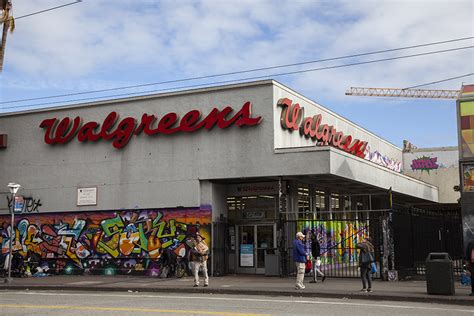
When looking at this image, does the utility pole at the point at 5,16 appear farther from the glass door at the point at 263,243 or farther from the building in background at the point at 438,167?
the building in background at the point at 438,167

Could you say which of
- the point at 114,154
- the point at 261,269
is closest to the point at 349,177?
the point at 261,269

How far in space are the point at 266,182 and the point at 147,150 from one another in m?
5.44

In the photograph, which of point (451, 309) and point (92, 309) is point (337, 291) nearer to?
point (451, 309)

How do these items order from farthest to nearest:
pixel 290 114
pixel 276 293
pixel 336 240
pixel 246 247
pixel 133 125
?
pixel 336 240 < pixel 133 125 < pixel 246 247 < pixel 290 114 < pixel 276 293

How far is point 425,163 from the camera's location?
41625 mm

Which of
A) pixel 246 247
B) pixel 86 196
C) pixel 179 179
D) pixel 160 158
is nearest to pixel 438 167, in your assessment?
pixel 246 247

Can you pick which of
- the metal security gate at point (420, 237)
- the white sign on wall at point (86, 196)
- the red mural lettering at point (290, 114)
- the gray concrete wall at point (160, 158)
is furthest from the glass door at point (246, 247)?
the white sign on wall at point (86, 196)

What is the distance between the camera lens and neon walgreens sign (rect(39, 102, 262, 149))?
945 inches

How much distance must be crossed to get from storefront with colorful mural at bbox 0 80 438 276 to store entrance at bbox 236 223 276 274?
0.15ft

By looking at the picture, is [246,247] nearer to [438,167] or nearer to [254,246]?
[254,246]

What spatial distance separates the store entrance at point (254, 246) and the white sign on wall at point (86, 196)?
6.78m

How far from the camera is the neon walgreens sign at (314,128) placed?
950 inches

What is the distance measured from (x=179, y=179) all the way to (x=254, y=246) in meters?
4.38

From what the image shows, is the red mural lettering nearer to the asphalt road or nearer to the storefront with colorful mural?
the storefront with colorful mural
